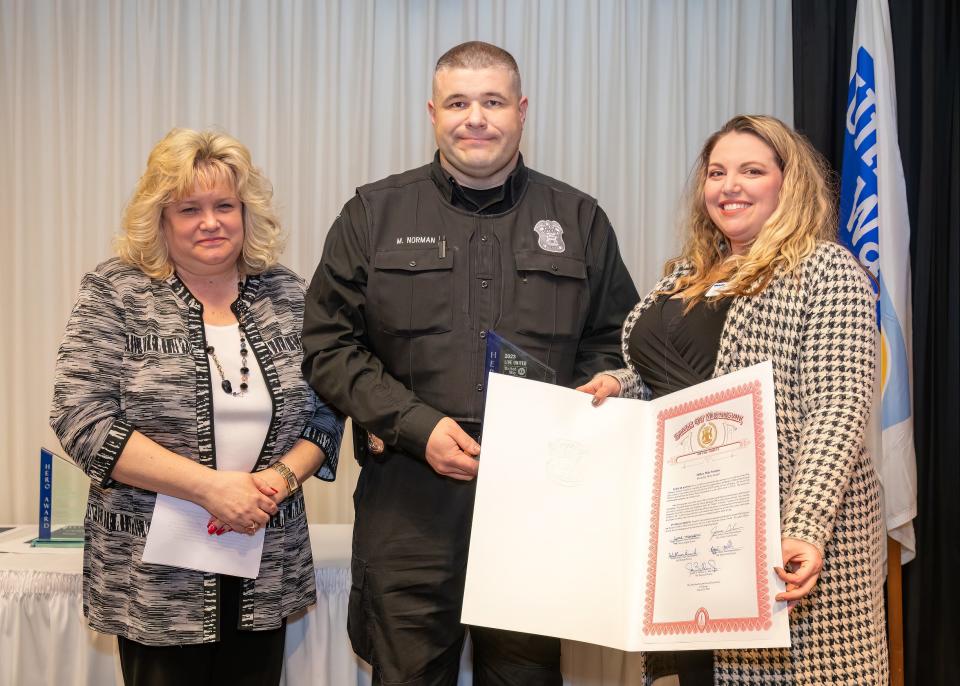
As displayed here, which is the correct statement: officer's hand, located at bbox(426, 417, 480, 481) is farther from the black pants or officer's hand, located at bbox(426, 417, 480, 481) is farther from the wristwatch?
the black pants

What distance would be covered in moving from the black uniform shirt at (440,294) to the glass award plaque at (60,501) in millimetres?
1275

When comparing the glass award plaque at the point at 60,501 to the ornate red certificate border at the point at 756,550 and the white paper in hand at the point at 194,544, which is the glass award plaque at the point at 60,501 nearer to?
the white paper in hand at the point at 194,544

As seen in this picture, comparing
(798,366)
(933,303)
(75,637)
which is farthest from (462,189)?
(933,303)

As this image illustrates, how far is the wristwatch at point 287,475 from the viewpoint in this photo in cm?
207

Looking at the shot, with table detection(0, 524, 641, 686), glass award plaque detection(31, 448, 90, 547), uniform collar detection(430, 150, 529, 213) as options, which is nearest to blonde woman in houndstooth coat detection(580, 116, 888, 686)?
uniform collar detection(430, 150, 529, 213)

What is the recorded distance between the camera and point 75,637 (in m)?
2.58

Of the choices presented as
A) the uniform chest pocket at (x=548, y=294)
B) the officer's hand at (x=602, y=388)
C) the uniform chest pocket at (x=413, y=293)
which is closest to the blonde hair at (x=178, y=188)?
the uniform chest pocket at (x=413, y=293)

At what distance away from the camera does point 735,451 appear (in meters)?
1.53

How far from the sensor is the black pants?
78.5 inches

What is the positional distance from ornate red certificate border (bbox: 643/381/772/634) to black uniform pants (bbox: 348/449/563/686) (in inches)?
20.1

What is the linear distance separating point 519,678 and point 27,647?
4.81 ft

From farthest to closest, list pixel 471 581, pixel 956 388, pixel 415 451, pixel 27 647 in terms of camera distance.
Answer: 1. pixel 956 388
2. pixel 27 647
3. pixel 415 451
4. pixel 471 581

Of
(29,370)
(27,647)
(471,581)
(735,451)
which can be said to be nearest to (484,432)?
(471,581)

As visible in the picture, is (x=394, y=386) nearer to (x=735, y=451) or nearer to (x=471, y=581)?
(x=471, y=581)
